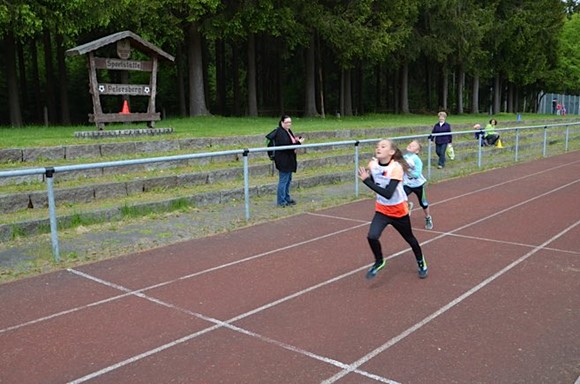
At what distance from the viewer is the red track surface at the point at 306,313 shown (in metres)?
4.21

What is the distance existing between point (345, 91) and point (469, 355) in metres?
31.8

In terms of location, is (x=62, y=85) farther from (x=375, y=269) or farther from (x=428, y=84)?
(x=428, y=84)

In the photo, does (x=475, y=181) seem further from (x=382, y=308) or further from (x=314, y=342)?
(x=314, y=342)

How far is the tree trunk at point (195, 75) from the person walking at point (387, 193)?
19.2 metres

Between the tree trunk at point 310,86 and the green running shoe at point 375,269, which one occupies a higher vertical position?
the tree trunk at point 310,86

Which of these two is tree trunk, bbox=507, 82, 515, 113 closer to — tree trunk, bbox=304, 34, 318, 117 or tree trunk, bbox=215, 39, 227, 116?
tree trunk, bbox=215, 39, 227, 116

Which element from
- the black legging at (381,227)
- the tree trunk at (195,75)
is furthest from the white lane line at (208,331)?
the tree trunk at (195,75)

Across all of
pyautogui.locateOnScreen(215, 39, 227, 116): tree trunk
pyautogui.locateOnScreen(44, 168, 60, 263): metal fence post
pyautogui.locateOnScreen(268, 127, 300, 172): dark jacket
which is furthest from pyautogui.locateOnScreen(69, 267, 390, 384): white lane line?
pyautogui.locateOnScreen(215, 39, 227, 116): tree trunk

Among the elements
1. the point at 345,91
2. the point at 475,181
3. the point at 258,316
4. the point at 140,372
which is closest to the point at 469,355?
the point at 258,316

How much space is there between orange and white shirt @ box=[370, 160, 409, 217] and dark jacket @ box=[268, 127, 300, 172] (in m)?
4.86

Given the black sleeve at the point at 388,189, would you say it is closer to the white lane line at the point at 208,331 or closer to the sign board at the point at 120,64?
the white lane line at the point at 208,331

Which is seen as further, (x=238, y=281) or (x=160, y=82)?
(x=160, y=82)

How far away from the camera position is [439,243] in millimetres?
8031

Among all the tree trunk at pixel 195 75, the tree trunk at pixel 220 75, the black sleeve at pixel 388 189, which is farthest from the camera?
the tree trunk at pixel 220 75
